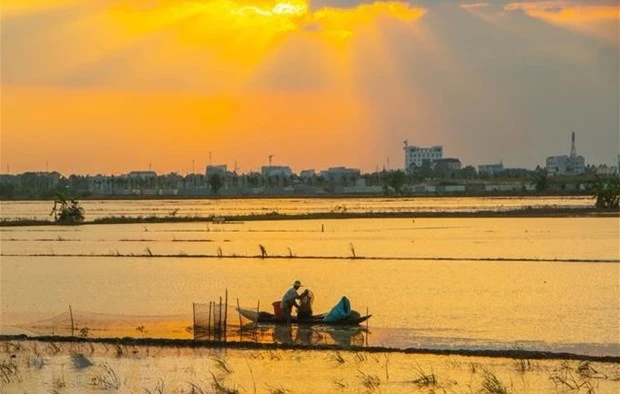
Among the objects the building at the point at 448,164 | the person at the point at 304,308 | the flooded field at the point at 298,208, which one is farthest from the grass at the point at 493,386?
the building at the point at 448,164

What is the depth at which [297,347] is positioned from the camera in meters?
14.7

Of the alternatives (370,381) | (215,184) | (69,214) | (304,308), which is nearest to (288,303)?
(304,308)

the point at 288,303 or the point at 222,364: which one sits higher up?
the point at 288,303

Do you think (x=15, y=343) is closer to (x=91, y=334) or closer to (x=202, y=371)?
(x=91, y=334)

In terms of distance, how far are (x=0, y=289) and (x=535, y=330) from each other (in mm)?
13369

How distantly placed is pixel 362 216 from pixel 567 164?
5029 inches

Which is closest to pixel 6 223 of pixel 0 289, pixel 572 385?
pixel 0 289

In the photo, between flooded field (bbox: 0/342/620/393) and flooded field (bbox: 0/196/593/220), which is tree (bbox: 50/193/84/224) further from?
flooded field (bbox: 0/342/620/393)

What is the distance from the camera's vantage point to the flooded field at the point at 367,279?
16.8 metres

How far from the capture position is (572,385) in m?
11.9

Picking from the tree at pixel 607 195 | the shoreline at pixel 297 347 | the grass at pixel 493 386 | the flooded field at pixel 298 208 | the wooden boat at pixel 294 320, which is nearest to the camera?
the grass at pixel 493 386

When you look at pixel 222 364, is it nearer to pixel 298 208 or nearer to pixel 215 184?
pixel 298 208

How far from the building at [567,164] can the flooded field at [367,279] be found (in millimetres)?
128791

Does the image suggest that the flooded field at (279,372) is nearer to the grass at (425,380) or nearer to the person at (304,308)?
the grass at (425,380)
